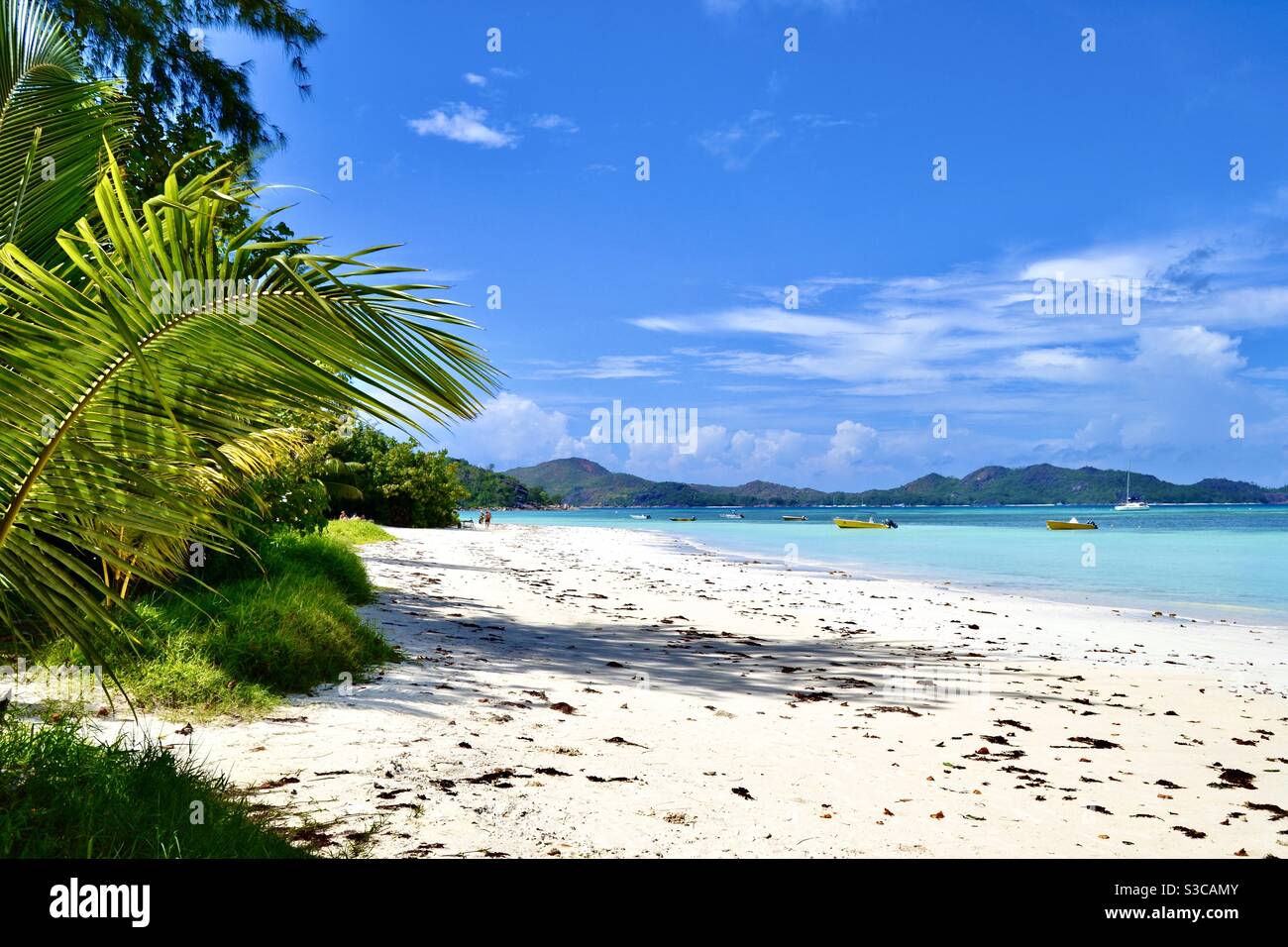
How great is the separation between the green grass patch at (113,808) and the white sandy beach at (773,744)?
1.69 ft

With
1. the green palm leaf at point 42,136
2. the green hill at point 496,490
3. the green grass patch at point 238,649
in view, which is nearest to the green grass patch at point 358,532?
the green grass patch at point 238,649

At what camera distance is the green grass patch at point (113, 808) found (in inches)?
119

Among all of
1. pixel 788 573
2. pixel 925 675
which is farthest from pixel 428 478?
pixel 925 675

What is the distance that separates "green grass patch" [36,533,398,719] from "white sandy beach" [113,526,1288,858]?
12.2 inches

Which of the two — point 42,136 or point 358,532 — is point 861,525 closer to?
point 358,532

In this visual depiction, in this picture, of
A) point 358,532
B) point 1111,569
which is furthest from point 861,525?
point 358,532

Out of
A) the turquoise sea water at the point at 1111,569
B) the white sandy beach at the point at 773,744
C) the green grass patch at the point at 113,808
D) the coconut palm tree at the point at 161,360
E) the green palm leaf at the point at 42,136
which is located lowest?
the turquoise sea water at the point at 1111,569

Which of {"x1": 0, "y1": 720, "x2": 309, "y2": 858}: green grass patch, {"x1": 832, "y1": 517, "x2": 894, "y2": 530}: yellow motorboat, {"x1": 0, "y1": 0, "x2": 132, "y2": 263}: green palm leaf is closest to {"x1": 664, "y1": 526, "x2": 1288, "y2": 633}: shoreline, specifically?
{"x1": 0, "y1": 720, "x2": 309, "y2": 858}: green grass patch

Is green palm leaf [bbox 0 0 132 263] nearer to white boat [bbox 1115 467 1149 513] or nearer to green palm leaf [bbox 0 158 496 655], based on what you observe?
→ green palm leaf [bbox 0 158 496 655]

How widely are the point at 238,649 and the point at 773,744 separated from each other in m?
4.21

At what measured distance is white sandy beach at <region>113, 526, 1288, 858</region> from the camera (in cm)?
420

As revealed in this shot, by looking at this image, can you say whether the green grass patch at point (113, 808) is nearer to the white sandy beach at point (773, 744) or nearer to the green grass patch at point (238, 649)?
the white sandy beach at point (773, 744)

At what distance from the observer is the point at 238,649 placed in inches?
252
